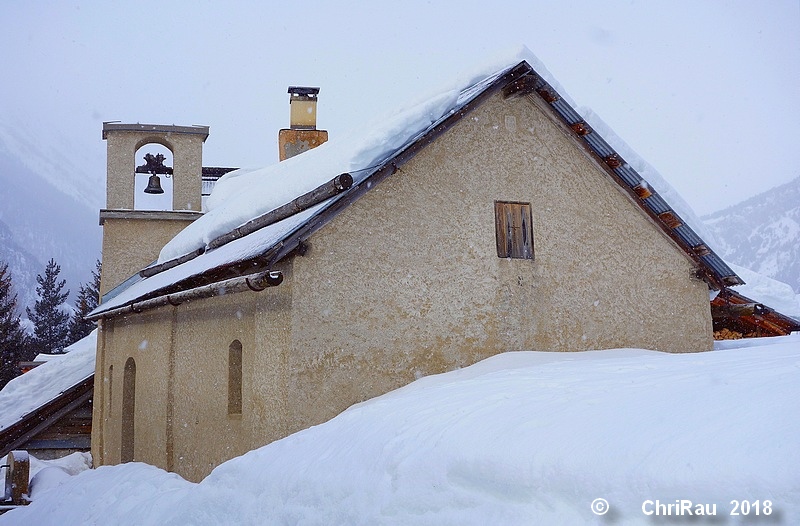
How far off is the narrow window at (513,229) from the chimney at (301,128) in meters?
9.89

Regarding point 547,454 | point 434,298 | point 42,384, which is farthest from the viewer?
point 42,384

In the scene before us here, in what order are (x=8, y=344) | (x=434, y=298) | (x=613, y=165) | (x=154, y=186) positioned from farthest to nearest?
(x=8, y=344)
(x=154, y=186)
(x=613, y=165)
(x=434, y=298)

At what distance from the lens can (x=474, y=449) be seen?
14.9ft

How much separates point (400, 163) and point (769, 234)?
117m

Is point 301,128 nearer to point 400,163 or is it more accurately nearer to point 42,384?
point 42,384

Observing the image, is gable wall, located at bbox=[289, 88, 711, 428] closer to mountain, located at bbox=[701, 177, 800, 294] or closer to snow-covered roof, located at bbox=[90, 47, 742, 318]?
snow-covered roof, located at bbox=[90, 47, 742, 318]

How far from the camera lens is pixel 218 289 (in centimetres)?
862

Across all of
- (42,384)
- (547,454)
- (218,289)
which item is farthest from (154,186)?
(547,454)

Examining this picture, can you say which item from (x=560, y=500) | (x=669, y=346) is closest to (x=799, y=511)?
(x=560, y=500)

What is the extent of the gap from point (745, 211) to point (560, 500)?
→ 443 ft

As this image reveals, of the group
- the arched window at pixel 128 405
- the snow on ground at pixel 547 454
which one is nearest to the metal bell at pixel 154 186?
the arched window at pixel 128 405

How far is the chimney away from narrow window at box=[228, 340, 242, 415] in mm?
10002

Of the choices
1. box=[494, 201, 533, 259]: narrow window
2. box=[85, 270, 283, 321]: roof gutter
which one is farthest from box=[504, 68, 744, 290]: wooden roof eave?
box=[85, 270, 283, 321]: roof gutter

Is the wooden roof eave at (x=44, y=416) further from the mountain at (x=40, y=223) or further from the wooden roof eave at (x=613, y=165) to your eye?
the mountain at (x=40, y=223)
